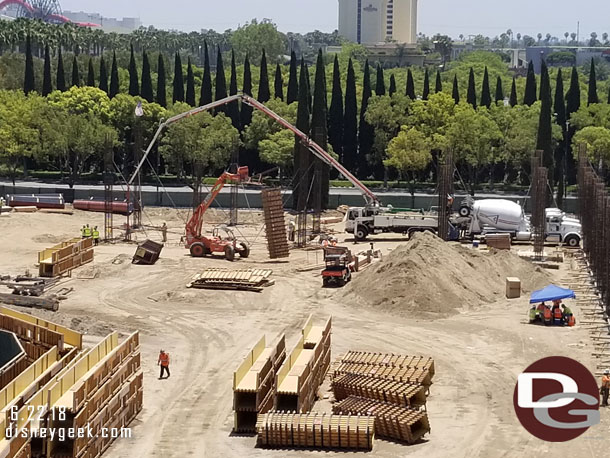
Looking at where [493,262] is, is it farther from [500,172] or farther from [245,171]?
[500,172]

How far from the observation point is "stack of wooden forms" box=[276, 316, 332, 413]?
91.6 ft

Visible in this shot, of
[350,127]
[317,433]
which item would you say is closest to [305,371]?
[317,433]

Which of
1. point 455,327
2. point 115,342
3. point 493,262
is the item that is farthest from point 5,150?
point 115,342

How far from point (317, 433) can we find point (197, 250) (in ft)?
94.4

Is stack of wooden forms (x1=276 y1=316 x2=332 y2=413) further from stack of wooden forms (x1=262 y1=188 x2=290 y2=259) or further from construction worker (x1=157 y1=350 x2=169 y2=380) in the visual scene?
stack of wooden forms (x1=262 y1=188 x2=290 y2=259)

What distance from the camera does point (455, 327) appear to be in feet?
132

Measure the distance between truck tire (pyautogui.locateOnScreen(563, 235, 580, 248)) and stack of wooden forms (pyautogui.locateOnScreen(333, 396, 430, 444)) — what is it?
33.4 meters

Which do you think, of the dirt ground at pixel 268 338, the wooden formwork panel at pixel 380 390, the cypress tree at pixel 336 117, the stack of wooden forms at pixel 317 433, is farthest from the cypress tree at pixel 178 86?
the stack of wooden forms at pixel 317 433

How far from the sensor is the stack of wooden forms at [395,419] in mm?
27281

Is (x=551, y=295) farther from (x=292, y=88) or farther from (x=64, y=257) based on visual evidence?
(x=292, y=88)

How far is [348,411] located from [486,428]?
3267mm

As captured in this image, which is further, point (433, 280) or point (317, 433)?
point (433, 280)

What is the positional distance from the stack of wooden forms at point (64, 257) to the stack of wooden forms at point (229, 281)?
5722 mm

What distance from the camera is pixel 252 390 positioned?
2745 centimetres
